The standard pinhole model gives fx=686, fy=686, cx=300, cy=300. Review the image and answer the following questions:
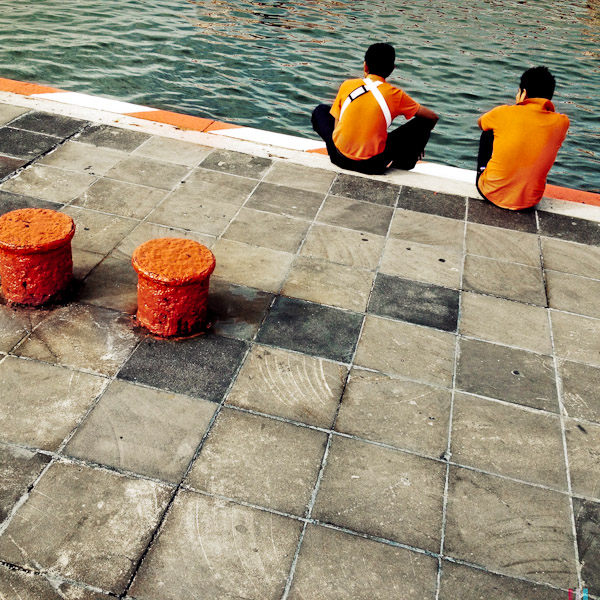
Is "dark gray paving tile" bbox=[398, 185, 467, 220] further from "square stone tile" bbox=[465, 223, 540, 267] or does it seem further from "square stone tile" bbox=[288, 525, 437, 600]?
"square stone tile" bbox=[288, 525, 437, 600]

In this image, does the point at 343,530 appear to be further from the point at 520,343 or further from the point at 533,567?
the point at 520,343

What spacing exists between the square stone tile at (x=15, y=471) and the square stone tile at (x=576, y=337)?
11.4 ft

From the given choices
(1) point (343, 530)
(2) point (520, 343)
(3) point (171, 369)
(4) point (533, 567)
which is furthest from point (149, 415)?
(2) point (520, 343)

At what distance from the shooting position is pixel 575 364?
4.75 metres

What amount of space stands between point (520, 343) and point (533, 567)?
6.28 feet

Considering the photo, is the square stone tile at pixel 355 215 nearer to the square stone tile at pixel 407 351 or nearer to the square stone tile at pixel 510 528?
the square stone tile at pixel 407 351

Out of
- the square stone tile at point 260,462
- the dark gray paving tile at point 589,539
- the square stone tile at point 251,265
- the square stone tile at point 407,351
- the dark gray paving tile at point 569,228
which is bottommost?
the dark gray paving tile at point 569,228

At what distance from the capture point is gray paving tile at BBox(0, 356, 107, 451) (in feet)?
12.2

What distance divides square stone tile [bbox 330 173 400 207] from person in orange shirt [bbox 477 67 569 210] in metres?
0.93

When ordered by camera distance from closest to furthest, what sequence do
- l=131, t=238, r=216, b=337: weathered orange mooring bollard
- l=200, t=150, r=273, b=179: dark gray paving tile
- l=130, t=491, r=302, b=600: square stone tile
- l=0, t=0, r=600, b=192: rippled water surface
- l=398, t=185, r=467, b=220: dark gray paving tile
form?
1. l=130, t=491, r=302, b=600: square stone tile
2. l=131, t=238, r=216, b=337: weathered orange mooring bollard
3. l=398, t=185, r=467, b=220: dark gray paving tile
4. l=200, t=150, r=273, b=179: dark gray paving tile
5. l=0, t=0, r=600, b=192: rippled water surface

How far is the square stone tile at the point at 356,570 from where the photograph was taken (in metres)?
3.14

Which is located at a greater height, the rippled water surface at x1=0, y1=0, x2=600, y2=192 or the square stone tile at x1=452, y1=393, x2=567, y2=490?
the square stone tile at x1=452, y1=393, x2=567, y2=490

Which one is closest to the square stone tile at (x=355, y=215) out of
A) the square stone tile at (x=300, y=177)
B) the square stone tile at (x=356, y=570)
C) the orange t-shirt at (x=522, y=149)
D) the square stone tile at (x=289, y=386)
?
the square stone tile at (x=300, y=177)

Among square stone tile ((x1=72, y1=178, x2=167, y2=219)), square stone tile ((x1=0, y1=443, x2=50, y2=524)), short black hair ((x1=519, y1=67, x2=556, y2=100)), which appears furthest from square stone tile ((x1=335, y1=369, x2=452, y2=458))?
short black hair ((x1=519, y1=67, x2=556, y2=100))
